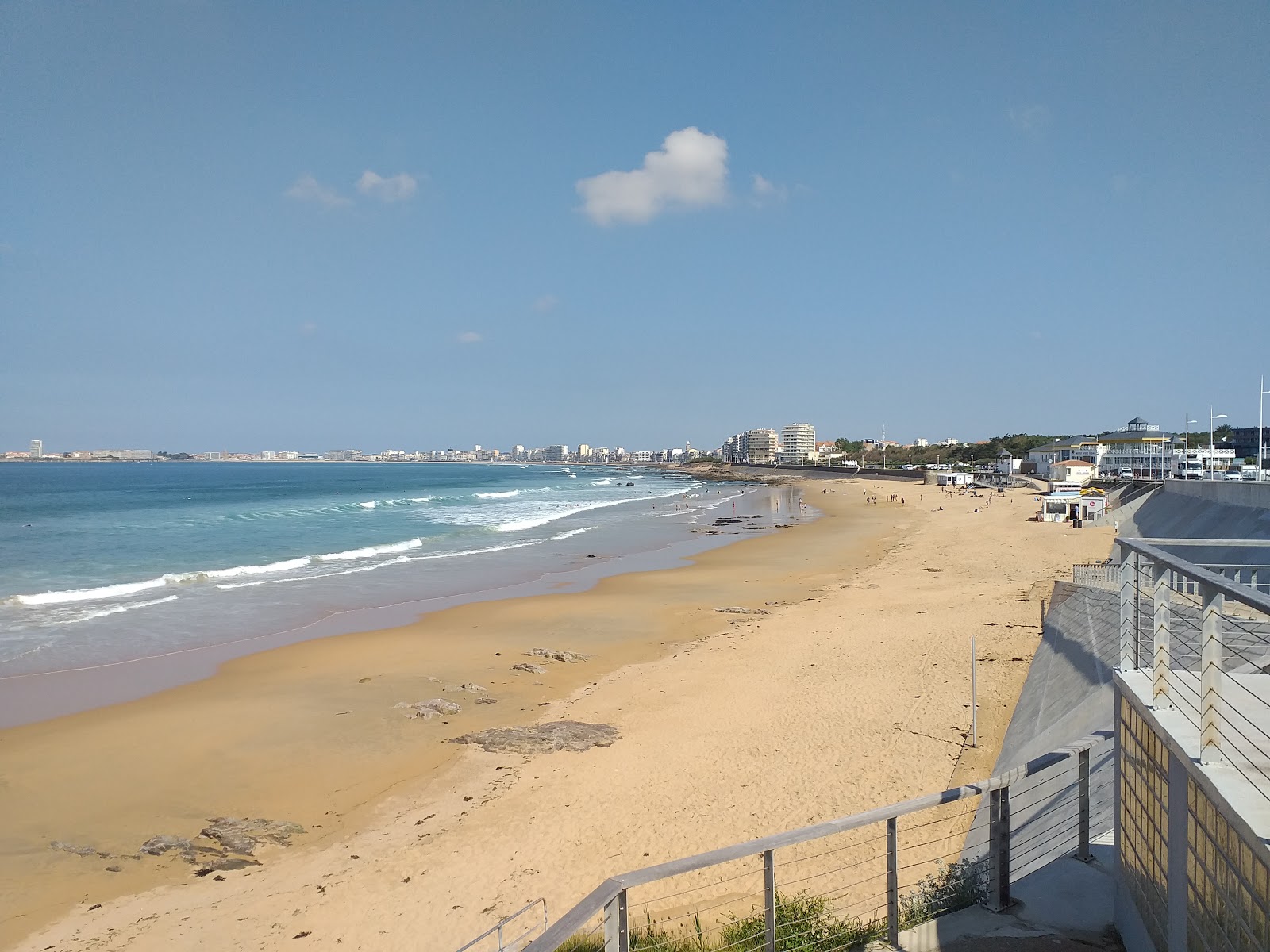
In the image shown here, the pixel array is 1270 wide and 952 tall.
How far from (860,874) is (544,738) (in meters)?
5.77

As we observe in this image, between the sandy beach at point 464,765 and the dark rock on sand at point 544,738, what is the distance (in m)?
0.24

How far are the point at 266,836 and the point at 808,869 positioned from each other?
634 centimetres

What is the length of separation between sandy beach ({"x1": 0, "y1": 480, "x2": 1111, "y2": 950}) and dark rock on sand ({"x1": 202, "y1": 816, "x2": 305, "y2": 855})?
19 centimetres

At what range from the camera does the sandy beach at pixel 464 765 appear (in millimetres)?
7805

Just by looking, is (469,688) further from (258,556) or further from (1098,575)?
(258,556)

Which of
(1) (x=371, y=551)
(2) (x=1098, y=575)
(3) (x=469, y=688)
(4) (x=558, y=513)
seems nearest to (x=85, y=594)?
(1) (x=371, y=551)

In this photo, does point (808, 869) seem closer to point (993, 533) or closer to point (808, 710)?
point (808, 710)

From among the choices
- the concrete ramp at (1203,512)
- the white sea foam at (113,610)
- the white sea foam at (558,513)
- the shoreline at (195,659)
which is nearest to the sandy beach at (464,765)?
the shoreline at (195,659)

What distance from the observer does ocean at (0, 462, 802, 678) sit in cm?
2015

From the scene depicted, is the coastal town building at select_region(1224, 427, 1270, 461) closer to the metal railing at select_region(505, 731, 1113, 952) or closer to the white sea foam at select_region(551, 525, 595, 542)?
the white sea foam at select_region(551, 525, 595, 542)

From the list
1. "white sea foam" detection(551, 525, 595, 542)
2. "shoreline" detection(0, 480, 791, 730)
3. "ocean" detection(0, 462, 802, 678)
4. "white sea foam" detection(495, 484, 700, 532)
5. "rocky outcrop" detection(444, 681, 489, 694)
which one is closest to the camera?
"shoreline" detection(0, 480, 791, 730)

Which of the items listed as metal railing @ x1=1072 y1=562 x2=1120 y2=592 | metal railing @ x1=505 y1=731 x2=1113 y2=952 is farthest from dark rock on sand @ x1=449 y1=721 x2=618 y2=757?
metal railing @ x1=1072 y1=562 x2=1120 y2=592

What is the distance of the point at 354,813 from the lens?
9.77 metres

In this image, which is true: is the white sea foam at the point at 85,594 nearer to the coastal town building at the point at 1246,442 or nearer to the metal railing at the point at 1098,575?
the metal railing at the point at 1098,575
